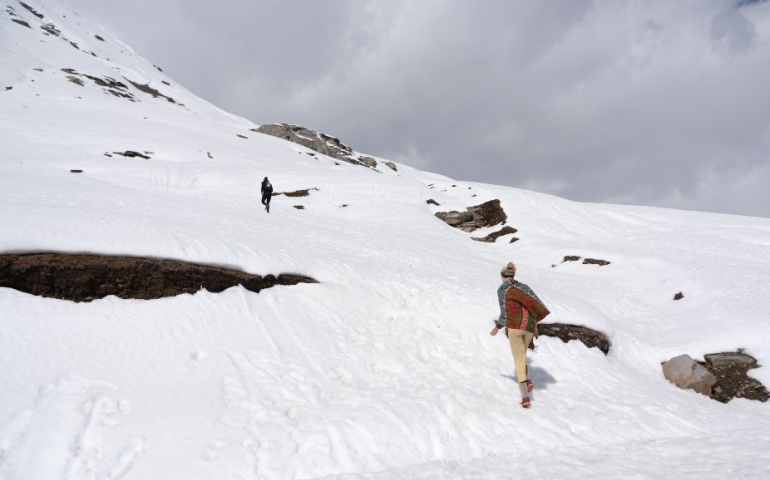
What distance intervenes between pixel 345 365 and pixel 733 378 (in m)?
10.7

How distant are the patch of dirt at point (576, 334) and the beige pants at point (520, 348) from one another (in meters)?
3.84

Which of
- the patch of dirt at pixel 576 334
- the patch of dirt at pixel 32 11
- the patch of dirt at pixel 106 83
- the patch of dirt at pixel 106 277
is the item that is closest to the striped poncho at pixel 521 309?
the patch of dirt at pixel 576 334

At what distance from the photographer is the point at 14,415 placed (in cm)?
494

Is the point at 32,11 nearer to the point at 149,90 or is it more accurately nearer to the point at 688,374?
the point at 149,90

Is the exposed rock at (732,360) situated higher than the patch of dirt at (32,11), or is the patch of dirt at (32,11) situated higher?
the patch of dirt at (32,11)

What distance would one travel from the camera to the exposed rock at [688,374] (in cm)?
962

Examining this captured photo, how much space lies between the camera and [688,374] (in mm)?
9922

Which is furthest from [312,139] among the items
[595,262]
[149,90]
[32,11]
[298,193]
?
[32,11]

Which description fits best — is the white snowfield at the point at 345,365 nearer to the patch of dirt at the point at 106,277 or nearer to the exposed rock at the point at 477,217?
the patch of dirt at the point at 106,277

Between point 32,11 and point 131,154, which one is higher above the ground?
point 32,11

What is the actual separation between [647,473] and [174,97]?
11684cm

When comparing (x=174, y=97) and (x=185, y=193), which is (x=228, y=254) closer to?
Result: (x=185, y=193)

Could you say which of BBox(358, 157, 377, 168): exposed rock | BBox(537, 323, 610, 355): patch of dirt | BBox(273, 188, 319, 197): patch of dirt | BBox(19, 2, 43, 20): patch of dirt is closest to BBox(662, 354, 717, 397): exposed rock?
BBox(537, 323, 610, 355): patch of dirt

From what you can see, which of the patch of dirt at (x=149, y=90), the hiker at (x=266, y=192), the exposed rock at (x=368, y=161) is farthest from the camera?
the exposed rock at (x=368, y=161)
